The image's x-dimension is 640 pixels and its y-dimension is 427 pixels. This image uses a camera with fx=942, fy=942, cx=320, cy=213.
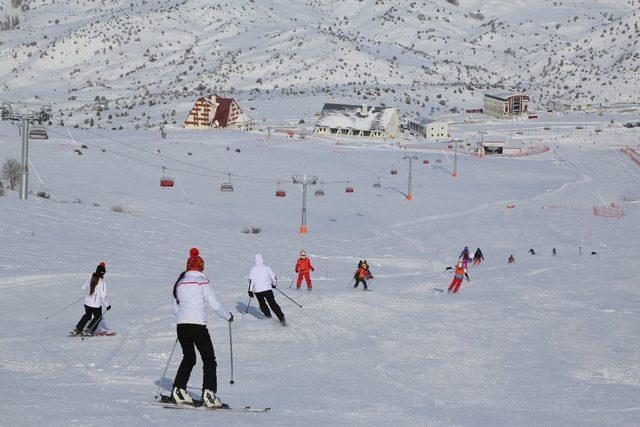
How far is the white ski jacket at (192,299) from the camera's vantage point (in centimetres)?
1012

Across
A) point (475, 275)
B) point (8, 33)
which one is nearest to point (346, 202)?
point (475, 275)

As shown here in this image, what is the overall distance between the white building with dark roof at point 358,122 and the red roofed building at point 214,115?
8839 millimetres

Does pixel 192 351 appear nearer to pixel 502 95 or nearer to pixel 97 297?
pixel 97 297

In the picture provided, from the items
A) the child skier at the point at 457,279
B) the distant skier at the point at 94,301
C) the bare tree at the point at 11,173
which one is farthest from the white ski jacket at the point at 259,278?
the bare tree at the point at 11,173

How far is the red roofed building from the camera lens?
102m

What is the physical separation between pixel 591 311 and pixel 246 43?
504ft

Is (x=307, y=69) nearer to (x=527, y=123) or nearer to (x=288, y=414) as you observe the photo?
(x=527, y=123)

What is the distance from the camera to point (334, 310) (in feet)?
63.4

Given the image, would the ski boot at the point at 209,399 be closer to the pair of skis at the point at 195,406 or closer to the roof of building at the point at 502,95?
the pair of skis at the point at 195,406

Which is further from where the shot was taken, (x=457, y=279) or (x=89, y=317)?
(x=457, y=279)

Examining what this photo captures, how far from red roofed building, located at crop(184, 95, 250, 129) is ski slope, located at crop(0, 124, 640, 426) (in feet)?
149

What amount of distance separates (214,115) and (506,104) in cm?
4531

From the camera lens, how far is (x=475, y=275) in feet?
98.5

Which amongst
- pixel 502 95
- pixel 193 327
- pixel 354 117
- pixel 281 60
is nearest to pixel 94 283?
pixel 193 327
